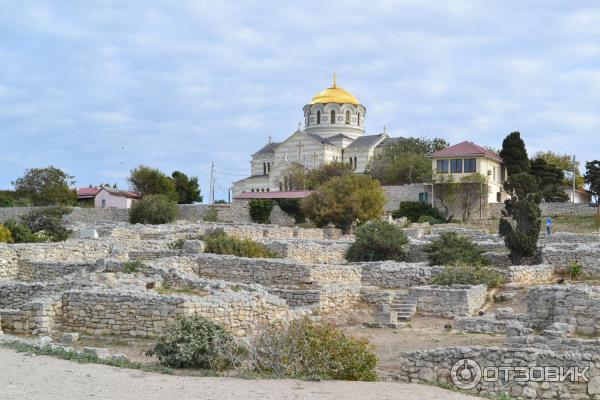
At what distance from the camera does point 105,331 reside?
14.8m

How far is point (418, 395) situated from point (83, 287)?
9.33 meters

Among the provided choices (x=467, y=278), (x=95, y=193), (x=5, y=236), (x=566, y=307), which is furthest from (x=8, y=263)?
(x=95, y=193)

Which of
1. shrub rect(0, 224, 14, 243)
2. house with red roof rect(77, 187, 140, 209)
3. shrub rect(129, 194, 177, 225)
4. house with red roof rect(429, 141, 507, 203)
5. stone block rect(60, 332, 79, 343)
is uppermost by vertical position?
house with red roof rect(429, 141, 507, 203)

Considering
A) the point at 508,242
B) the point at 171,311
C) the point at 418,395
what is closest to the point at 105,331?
the point at 171,311

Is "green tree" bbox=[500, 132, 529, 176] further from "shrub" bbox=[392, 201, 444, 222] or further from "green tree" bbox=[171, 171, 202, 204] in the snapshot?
"green tree" bbox=[171, 171, 202, 204]

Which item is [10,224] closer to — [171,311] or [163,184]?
[171,311]

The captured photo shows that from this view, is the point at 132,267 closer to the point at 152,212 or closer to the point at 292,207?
the point at 152,212

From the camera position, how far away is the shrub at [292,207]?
2356 inches

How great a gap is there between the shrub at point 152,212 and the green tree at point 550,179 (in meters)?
31.5

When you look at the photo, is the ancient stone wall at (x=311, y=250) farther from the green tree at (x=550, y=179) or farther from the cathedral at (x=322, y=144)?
the cathedral at (x=322, y=144)

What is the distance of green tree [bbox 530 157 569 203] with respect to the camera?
64.2m

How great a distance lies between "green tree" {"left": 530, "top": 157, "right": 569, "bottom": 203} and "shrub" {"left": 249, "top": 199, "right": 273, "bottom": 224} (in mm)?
23168

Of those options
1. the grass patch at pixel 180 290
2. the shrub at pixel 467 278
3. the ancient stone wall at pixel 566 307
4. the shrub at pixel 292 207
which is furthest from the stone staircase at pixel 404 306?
the shrub at pixel 292 207

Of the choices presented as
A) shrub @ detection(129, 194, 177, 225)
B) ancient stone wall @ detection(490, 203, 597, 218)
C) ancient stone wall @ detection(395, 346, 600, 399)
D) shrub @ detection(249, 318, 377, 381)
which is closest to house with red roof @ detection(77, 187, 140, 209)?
shrub @ detection(129, 194, 177, 225)
